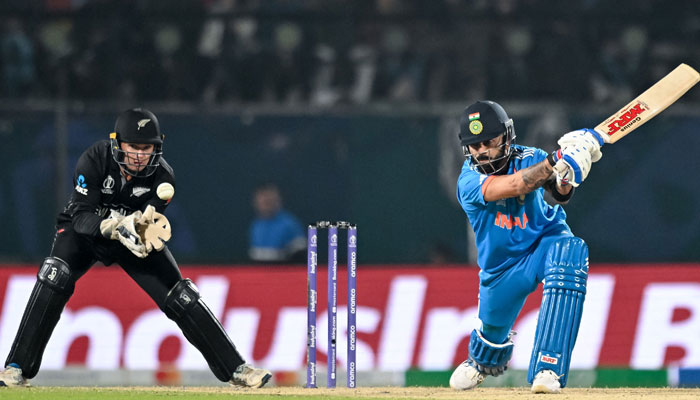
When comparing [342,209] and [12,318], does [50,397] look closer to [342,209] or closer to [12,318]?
[12,318]

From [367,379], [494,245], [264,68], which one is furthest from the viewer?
[264,68]

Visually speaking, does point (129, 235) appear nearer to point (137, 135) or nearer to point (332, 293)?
point (137, 135)

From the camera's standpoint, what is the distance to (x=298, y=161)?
1191 centimetres

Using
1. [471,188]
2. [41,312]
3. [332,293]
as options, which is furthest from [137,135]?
[471,188]

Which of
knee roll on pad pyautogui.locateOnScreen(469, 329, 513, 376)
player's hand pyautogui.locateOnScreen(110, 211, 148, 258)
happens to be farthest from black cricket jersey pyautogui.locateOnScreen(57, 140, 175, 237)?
knee roll on pad pyautogui.locateOnScreen(469, 329, 513, 376)

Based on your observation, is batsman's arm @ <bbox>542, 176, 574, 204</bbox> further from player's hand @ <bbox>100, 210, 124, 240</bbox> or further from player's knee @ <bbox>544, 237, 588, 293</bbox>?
player's hand @ <bbox>100, 210, 124, 240</bbox>

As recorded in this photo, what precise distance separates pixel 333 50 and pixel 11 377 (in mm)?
6942

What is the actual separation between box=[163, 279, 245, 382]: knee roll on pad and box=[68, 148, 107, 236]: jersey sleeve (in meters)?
0.60

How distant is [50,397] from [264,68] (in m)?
7.02

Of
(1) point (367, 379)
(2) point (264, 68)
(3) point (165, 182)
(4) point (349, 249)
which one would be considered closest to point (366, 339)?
(1) point (367, 379)

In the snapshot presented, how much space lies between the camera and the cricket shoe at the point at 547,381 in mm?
6457

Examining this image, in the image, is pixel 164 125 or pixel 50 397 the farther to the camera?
pixel 164 125

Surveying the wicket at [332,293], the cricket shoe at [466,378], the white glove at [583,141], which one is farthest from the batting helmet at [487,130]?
the cricket shoe at [466,378]

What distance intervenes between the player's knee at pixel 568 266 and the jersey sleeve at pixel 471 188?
498mm
